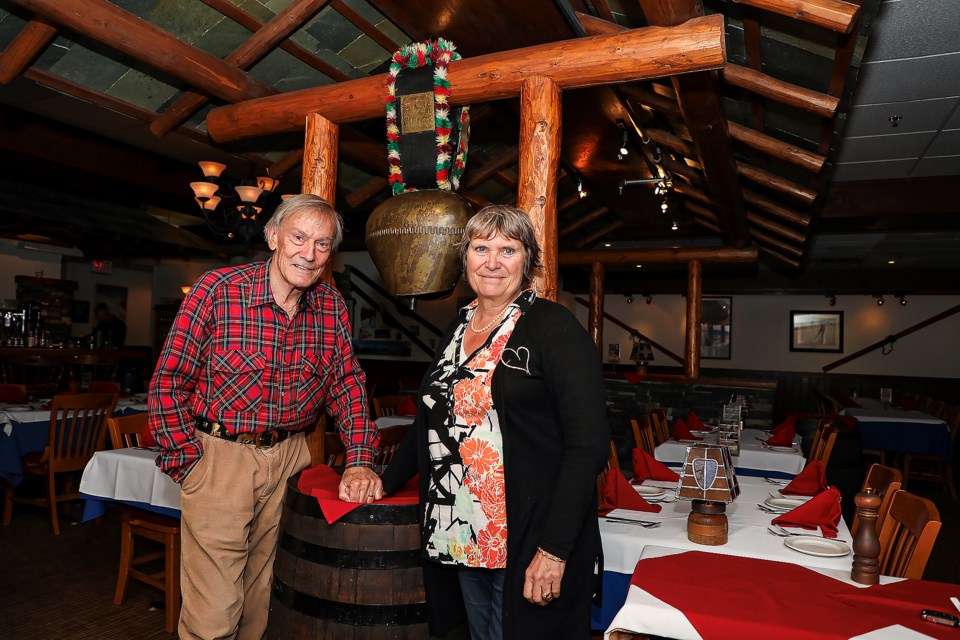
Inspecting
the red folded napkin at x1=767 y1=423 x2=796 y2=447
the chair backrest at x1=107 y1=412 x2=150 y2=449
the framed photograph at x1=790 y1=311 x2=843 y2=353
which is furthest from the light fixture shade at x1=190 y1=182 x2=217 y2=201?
the framed photograph at x1=790 y1=311 x2=843 y2=353

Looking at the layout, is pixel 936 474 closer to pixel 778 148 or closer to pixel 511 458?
pixel 778 148

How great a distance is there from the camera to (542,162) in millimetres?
2670

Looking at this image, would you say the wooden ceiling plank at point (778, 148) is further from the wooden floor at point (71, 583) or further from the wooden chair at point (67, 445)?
the wooden chair at point (67, 445)

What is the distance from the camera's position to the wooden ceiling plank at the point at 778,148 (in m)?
4.51

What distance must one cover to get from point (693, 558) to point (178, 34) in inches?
140

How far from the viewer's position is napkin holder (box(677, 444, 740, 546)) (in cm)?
192

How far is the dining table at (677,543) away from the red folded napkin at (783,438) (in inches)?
85.3

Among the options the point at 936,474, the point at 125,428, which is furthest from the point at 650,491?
the point at 936,474

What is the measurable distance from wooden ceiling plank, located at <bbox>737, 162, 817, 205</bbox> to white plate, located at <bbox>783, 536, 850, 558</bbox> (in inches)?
162

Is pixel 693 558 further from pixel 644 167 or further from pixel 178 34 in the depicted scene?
pixel 644 167

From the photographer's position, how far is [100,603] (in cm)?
326

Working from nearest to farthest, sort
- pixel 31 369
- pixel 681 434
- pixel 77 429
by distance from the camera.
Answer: pixel 77 429 < pixel 681 434 < pixel 31 369

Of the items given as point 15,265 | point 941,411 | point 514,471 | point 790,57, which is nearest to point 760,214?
point 941,411

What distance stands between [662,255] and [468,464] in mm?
7918
